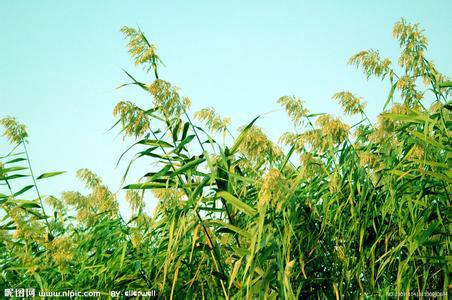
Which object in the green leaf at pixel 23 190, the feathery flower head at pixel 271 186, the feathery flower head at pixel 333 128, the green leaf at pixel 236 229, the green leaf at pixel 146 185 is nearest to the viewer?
the feathery flower head at pixel 271 186

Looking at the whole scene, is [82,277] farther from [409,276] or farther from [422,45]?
[422,45]

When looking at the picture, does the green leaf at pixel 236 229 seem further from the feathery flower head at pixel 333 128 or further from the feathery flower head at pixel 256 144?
the feathery flower head at pixel 333 128

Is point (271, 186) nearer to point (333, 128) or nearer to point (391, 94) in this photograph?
point (333, 128)

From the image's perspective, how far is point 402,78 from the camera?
306 centimetres

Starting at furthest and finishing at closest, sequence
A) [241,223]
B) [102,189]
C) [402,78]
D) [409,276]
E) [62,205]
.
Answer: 1. [62,205]
2. [102,189]
3. [402,78]
4. [241,223]
5. [409,276]

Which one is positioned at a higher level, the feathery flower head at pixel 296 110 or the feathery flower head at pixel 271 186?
the feathery flower head at pixel 296 110

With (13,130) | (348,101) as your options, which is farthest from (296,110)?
(13,130)

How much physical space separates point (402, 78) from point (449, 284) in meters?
1.27

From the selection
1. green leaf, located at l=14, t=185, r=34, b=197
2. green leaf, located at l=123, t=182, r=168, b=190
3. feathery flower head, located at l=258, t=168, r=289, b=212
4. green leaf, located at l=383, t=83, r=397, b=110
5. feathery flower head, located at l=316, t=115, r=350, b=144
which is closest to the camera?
feathery flower head, located at l=258, t=168, r=289, b=212

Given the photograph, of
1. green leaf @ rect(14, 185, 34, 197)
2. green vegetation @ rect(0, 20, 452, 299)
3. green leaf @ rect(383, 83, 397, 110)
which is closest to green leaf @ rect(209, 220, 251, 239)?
green vegetation @ rect(0, 20, 452, 299)

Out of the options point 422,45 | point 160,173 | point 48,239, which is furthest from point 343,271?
point 48,239

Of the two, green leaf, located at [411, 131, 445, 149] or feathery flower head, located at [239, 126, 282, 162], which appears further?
feathery flower head, located at [239, 126, 282, 162]

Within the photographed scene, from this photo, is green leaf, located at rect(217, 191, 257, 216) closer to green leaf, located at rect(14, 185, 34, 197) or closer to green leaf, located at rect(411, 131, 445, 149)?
green leaf, located at rect(411, 131, 445, 149)

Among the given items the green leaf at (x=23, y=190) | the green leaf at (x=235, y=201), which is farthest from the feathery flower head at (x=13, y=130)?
the green leaf at (x=235, y=201)
